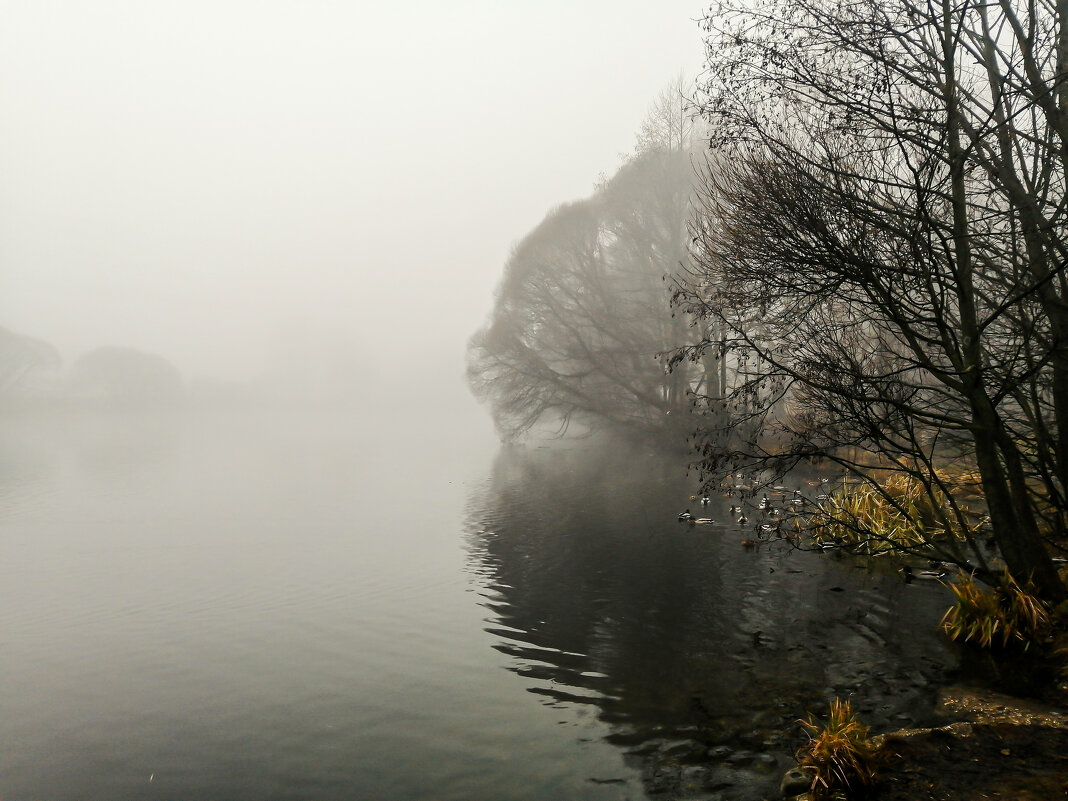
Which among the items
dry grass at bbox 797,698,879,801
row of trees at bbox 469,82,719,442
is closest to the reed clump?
dry grass at bbox 797,698,879,801

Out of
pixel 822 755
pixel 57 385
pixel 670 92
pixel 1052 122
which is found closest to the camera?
pixel 822 755

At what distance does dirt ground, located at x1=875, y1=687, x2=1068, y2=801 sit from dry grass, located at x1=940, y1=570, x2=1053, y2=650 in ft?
5.80

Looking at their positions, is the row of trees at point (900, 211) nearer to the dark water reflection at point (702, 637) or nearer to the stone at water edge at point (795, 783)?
the dark water reflection at point (702, 637)

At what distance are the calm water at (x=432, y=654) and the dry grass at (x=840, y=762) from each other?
0.55m

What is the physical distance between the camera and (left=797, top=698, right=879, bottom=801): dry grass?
19.7 ft

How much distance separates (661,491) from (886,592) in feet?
44.9

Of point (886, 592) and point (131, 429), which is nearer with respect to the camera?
point (886, 592)

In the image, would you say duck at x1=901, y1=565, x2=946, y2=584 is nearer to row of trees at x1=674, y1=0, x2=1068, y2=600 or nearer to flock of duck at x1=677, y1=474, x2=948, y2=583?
flock of duck at x1=677, y1=474, x2=948, y2=583

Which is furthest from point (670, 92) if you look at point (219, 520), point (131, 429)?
point (131, 429)

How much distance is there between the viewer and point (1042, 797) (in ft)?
18.3

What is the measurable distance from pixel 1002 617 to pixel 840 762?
484cm

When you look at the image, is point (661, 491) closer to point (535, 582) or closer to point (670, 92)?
point (535, 582)

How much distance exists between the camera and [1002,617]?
9367 millimetres

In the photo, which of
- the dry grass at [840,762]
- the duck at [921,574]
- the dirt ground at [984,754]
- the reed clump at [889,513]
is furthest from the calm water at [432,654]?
the reed clump at [889,513]
